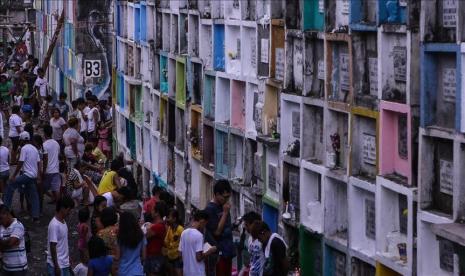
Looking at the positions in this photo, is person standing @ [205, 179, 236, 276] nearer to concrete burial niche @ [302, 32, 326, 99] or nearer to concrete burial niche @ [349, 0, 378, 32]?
concrete burial niche @ [302, 32, 326, 99]

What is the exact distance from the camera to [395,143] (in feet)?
45.2

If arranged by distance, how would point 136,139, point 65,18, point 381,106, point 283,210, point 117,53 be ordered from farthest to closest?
point 65,18 → point 117,53 → point 136,139 → point 283,210 → point 381,106

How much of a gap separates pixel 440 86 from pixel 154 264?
15.7 ft

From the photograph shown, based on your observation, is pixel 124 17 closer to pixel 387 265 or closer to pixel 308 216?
pixel 308 216

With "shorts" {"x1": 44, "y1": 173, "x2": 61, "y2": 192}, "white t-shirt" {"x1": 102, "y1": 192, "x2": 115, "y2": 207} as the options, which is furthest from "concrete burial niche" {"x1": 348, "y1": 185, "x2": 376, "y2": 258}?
"shorts" {"x1": 44, "y1": 173, "x2": 61, "y2": 192}

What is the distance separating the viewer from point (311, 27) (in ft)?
52.5

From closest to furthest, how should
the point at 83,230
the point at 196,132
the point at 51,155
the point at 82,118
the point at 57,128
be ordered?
the point at 83,230 → the point at 196,132 → the point at 51,155 → the point at 57,128 → the point at 82,118

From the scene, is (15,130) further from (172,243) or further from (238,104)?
(172,243)

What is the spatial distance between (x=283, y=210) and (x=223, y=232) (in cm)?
99

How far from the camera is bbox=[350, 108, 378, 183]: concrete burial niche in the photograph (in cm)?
1435

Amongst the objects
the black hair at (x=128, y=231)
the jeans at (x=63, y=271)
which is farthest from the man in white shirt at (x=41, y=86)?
the black hair at (x=128, y=231)

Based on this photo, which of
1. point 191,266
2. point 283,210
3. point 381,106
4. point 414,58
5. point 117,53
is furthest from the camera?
point 117,53

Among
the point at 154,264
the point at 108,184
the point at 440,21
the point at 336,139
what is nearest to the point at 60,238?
the point at 154,264

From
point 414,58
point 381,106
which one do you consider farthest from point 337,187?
point 414,58
